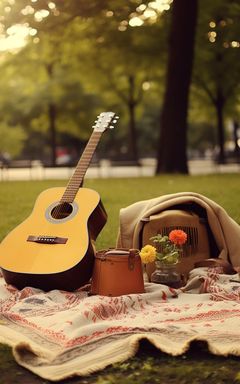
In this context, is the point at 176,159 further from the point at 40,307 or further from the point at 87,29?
the point at 40,307

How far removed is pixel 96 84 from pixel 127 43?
10.9m

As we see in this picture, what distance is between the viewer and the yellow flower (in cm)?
546

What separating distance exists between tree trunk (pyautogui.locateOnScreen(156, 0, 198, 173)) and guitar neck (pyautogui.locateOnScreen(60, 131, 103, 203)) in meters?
11.1

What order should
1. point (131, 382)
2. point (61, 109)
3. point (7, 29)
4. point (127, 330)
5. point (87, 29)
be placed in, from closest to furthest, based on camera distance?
point (131, 382) → point (127, 330) → point (7, 29) → point (87, 29) → point (61, 109)

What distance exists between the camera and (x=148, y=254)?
17.9 ft

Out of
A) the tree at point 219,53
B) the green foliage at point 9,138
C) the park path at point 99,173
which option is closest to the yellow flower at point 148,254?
the park path at point 99,173

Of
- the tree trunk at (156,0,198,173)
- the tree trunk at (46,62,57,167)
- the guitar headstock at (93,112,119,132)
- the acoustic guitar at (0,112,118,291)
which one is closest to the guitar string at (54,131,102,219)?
the acoustic guitar at (0,112,118,291)

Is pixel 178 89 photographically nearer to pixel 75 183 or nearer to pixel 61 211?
pixel 75 183

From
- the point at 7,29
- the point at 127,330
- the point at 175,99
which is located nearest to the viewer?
the point at 127,330

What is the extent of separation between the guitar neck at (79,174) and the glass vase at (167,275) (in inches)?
39.9

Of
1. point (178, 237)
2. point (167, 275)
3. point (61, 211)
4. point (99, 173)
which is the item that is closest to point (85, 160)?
point (61, 211)

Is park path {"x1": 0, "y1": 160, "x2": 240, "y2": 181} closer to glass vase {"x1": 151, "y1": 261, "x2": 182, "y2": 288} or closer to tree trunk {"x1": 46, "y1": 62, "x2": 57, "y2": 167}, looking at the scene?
tree trunk {"x1": 46, "y1": 62, "x2": 57, "y2": 167}

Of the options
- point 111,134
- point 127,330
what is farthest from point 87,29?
point 111,134

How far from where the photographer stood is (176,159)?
17.7m
